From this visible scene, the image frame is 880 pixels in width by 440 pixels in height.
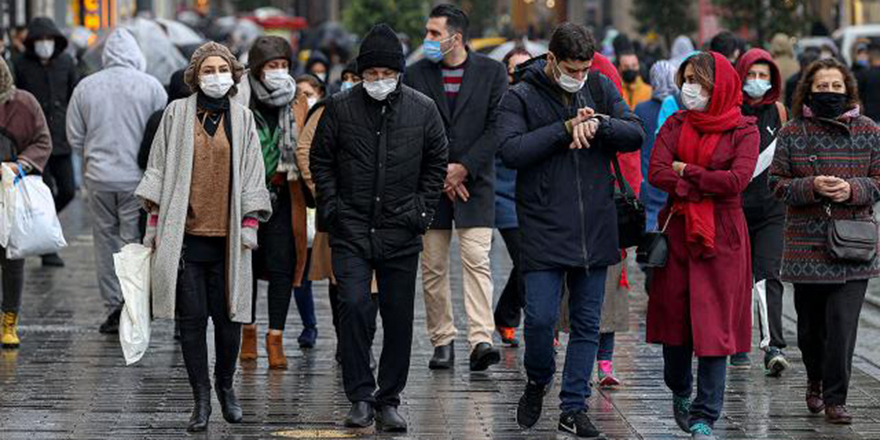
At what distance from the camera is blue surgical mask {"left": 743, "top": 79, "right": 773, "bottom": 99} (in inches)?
446

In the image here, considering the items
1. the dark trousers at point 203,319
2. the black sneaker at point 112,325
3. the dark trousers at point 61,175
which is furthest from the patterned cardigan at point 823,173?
the dark trousers at point 61,175

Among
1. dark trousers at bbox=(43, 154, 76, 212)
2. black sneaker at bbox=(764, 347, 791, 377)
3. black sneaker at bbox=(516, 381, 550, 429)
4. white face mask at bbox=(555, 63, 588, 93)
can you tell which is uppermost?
white face mask at bbox=(555, 63, 588, 93)

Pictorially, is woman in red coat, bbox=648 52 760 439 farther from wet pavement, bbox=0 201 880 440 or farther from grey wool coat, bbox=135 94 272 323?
grey wool coat, bbox=135 94 272 323

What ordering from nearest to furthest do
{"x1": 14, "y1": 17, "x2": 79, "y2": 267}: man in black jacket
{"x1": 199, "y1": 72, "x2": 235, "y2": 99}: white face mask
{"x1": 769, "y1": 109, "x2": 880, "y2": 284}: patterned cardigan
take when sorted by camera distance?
{"x1": 199, "y1": 72, "x2": 235, "y2": 99}: white face mask
{"x1": 769, "y1": 109, "x2": 880, "y2": 284}: patterned cardigan
{"x1": 14, "y1": 17, "x2": 79, "y2": 267}: man in black jacket

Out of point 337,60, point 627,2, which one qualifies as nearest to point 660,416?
point 337,60

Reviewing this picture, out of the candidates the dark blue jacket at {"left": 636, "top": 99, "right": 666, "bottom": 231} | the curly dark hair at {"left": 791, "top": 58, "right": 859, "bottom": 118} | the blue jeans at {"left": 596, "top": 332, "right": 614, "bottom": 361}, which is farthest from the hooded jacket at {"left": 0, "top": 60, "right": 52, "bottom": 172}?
the curly dark hair at {"left": 791, "top": 58, "right": 859, "bottom": 118}

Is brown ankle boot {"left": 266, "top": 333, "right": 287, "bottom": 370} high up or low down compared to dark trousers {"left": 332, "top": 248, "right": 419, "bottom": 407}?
down

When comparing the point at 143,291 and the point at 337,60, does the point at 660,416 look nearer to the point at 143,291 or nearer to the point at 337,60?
the point at 143,291

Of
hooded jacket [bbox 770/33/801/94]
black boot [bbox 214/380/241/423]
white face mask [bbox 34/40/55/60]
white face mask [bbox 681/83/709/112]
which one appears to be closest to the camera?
white face mask [bbox 681/83/709/112]

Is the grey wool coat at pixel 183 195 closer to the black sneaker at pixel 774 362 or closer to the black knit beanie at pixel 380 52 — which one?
the black knit beanie at pixel 380 52

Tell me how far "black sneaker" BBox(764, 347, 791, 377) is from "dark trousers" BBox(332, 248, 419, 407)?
8.76 feet

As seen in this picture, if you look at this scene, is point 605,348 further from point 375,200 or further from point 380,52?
point 380,52

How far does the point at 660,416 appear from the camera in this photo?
10297mm

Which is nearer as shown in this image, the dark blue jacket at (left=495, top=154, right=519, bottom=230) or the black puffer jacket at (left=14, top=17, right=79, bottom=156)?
the dark blue jacket at (left=495, top=154, right=519, bottom=230)
